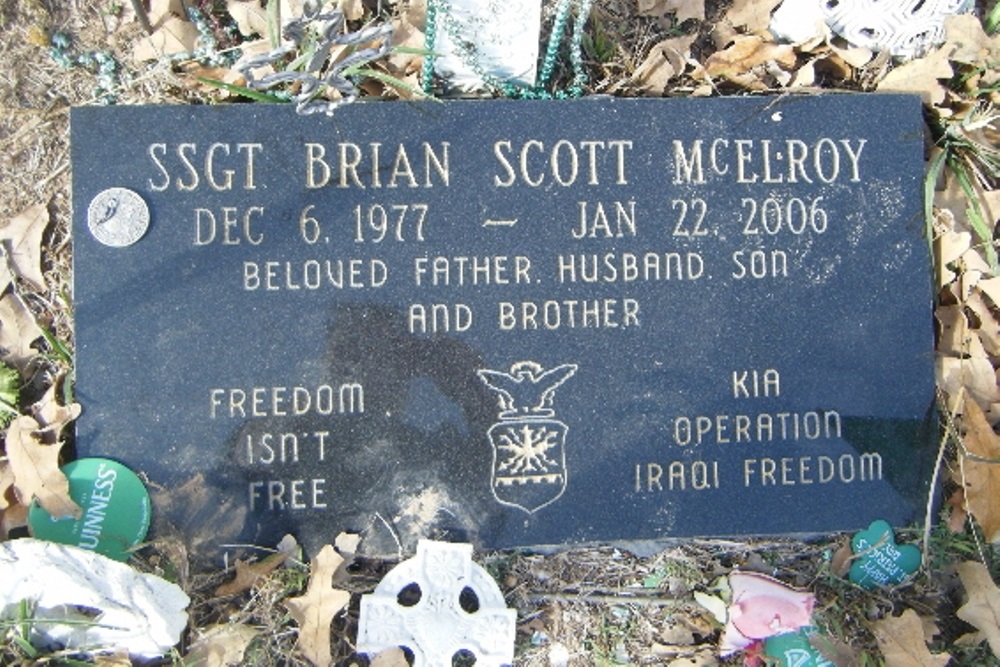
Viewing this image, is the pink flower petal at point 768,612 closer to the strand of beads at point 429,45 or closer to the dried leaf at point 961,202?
the dried leaf at point 961,202

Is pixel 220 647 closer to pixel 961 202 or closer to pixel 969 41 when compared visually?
pixel 961 202

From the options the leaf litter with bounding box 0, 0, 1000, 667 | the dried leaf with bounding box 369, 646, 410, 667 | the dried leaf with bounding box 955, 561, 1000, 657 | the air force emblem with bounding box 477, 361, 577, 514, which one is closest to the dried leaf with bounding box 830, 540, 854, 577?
the leaf litter with bounding box 0, 0, 1000, 667

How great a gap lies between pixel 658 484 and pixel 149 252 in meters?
1.54

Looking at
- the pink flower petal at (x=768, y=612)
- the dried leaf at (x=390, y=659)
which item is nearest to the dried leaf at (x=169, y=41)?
the dried leaf at (x=390, y=659)

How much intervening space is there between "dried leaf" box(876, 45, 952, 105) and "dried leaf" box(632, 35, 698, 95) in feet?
1.98

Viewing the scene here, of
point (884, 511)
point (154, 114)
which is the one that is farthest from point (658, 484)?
point (154, 114)

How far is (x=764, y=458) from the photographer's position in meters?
2.36

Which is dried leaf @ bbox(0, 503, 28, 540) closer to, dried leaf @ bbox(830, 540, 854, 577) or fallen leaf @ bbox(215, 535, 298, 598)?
fallen leaf @ bbox(215, 535, 298, 598)

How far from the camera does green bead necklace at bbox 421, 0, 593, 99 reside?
2383 mm

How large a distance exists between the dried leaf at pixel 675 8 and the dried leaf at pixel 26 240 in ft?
6.27

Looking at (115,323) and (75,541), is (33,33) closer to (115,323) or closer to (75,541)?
(115,323)

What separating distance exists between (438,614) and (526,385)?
0.67m

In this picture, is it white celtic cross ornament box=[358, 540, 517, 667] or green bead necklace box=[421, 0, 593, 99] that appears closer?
white celtic cross ornament box=[358, 540, 517, 667]

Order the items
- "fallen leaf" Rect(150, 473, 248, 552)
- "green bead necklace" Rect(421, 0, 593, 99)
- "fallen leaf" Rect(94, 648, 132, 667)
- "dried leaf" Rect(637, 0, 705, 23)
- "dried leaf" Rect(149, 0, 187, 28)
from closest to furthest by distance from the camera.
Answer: "fallen leaf" Rect(94, 648, 132, 667) → "fallen leaf" Rect(150, 473, 248, 552) → "green bead necklace" Rect(421, 0, 593, 99) → "dried leaf" Rect(149, 0, 187, 28) → "dried leaf" Rect(637, 0, 705, 23)
